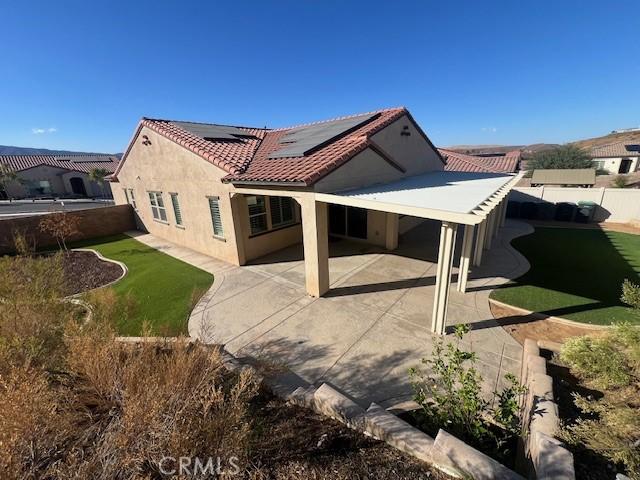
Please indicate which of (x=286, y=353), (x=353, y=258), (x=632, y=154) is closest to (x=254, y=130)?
(x=353, y=258)

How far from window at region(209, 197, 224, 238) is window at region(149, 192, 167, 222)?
5104 mm

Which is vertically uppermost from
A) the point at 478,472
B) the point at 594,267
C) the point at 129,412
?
the point at 129,412

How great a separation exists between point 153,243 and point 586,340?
60.9ft

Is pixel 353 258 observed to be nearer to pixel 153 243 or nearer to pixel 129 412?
pixel 129 412

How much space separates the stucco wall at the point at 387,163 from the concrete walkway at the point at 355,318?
3664 mm

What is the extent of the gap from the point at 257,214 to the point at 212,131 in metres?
6.35

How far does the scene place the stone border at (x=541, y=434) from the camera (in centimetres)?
273

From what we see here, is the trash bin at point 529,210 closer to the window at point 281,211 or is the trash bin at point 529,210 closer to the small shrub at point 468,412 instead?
the window at point 281,211

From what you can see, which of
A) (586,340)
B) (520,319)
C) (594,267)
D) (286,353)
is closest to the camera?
(586,340)

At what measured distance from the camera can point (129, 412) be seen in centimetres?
296

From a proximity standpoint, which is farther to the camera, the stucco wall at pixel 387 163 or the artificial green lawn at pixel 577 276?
the stucco wall at pixel 387 163

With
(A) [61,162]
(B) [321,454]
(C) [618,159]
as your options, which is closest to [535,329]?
(B) [321,454]

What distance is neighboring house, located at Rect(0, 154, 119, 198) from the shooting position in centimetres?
3788

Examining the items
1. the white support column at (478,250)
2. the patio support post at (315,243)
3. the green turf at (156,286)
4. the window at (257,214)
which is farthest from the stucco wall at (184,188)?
the white support column at (478,250)
